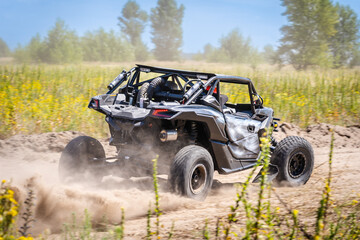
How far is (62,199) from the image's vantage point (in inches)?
159

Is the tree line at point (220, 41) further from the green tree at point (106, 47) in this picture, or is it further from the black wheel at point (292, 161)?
the black wheel at point (292, 161)

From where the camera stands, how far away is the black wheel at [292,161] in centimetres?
581

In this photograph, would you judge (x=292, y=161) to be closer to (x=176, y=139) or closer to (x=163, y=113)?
(x=176, y=139)

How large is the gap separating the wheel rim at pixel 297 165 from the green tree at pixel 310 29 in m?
36.6

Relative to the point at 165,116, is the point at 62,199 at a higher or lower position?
lower

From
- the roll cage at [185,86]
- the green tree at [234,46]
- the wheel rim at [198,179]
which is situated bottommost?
the wheel rim at [198,179]

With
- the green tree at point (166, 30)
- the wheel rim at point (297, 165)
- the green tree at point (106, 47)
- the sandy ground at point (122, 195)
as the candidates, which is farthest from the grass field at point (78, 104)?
the green tree at point (166, 30)

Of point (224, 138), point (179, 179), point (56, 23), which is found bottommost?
point (179, 179)

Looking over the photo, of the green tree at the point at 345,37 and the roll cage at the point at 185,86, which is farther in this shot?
the green tree at the point at 345,37

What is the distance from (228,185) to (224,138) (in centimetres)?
120

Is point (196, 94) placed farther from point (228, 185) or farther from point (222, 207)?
point (228, 185)

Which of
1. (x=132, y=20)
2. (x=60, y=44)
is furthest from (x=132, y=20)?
(x=60, y=44)

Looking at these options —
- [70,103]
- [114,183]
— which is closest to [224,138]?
[114,183]

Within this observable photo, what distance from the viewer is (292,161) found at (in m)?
6.04
